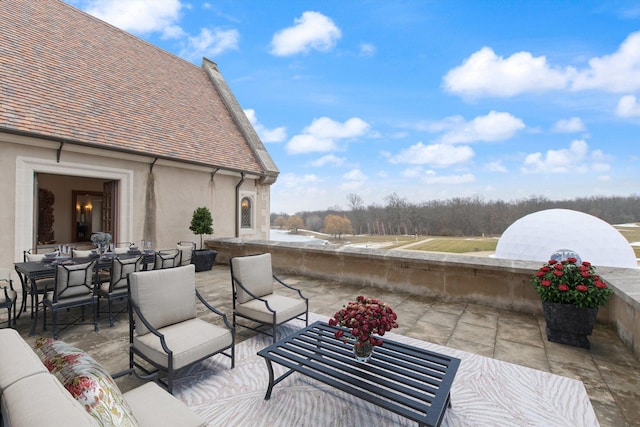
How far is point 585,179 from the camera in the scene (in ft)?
141

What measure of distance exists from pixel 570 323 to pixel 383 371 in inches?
128

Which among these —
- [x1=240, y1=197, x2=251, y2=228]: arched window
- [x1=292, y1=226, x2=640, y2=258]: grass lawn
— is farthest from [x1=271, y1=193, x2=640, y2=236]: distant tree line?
[x1=240, y1=197, x2=251, y2=228]: arched window

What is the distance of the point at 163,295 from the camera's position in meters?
3.31

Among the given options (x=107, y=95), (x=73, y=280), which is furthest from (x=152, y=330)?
(x=107, y=95)

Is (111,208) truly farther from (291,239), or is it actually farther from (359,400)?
(291,239)

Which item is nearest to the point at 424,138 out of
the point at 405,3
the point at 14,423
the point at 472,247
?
Result: the point at 472,247

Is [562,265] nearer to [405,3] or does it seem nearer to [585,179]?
[405,3]

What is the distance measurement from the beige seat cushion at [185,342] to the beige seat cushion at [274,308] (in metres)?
0.74

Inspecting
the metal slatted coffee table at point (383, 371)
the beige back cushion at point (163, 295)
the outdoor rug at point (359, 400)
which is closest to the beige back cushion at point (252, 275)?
the beige back cushion at point (163, 295)

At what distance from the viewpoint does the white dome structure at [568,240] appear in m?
17.6

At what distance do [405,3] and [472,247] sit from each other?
2088 inches

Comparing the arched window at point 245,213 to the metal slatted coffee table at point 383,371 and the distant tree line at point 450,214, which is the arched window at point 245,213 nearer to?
the metal slatted coffee table at point 383,371

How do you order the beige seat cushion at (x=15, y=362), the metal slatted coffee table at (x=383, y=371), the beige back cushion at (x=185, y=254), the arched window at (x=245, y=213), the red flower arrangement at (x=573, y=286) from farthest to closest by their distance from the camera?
the arched window at (x=245, y=213) < the beige back cushion at (x=185, y=254) < the red flower arrangement at (x=573, y=286) < the metal slatted coffee table at (x=383, y=371) < the beige seat cushion at (x=15, y=362)

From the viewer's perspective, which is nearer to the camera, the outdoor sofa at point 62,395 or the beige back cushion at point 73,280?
Result: the outdoor sofa at point 62,395
